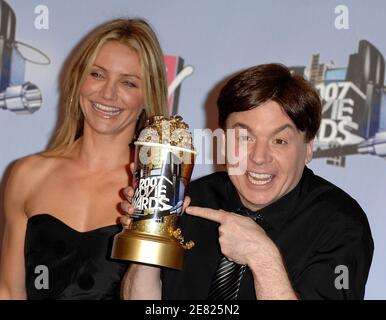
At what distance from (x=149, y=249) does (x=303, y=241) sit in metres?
0.38

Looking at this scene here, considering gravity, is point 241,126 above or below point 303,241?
above

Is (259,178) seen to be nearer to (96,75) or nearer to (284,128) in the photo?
(284,128)

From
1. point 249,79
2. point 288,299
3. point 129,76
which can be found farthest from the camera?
point 129,76

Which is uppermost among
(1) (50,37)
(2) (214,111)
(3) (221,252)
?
(1) (50,37)

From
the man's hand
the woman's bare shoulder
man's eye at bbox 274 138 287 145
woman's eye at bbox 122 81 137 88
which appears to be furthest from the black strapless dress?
man's eye at bbox 274 138 287 145

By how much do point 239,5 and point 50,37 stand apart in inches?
27.0

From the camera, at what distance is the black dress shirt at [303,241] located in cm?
170

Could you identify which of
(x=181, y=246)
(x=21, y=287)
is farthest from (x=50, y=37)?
(x=181, y=246)

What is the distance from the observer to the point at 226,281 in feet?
5.81

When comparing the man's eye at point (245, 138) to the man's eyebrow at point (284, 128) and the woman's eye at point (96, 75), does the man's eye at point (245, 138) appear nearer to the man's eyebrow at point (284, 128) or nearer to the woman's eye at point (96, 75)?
the man's eyebrow at point (284, 128)

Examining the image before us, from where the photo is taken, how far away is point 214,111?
2719mm

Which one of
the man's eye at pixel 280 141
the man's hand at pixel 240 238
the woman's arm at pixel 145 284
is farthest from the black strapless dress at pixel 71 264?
the man's eye at pixel 280 141

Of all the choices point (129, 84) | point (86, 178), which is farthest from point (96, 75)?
point (86, 178)

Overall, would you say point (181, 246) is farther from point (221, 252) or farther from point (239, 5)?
point (239, 5)
